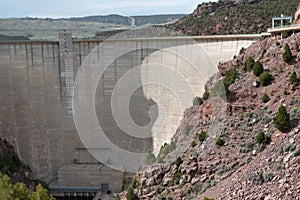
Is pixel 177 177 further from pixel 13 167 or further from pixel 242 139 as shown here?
pixel 13 167

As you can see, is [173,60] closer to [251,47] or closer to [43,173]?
[251,47]

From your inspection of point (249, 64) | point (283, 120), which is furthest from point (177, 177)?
point (249, 64)

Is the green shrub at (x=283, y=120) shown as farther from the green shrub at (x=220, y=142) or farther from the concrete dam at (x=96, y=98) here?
the concrete dam at (x=96, y=98)

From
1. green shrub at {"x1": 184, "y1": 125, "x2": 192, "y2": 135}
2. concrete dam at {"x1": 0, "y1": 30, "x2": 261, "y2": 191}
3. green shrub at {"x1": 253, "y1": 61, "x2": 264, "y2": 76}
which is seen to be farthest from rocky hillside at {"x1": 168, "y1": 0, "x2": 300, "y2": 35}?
green shrub at {"x1": 184, "y1": 125, "x2": 192, "y2": 135}

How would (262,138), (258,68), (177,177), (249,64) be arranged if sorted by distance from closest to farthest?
(262,138)
(177,177)
(258,68)
(249,64)

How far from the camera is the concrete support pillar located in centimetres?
2759

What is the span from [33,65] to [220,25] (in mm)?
23807

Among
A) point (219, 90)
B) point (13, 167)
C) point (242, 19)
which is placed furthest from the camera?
point (242, 19)

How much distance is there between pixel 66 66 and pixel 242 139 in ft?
45.3

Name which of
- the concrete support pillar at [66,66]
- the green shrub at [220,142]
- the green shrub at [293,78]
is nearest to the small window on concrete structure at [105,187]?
the concrete support pillar at [66,66]

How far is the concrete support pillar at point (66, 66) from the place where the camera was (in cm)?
2759

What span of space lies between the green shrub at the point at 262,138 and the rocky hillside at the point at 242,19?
80.0ft

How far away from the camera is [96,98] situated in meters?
28.6

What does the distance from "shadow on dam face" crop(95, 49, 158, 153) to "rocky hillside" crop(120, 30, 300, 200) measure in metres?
4.86
